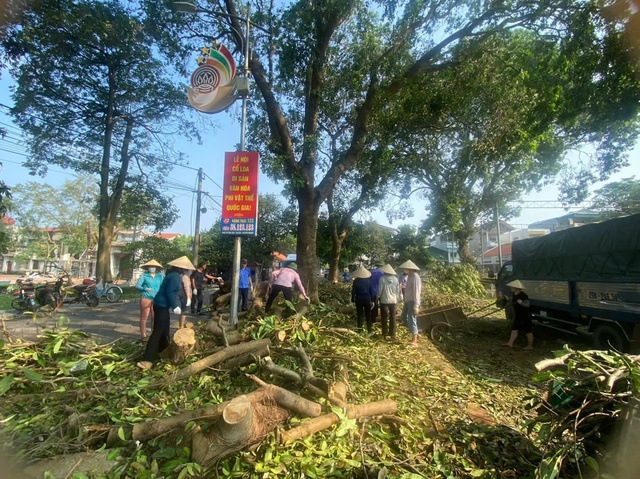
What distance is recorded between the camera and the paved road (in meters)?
6.86

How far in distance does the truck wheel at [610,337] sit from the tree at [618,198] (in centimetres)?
3125

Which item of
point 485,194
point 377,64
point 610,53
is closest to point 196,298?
point 377,64

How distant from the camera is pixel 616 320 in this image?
19.3 feet

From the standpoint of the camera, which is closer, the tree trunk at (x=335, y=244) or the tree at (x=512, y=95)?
the tree at (x=512, y=95)

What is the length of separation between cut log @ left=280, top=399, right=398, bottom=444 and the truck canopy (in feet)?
16.2

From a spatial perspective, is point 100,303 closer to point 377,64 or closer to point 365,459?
point 377,64

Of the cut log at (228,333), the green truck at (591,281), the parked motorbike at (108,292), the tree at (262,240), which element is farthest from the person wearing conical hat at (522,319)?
the tree at (262,240)

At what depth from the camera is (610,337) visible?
6176 mm

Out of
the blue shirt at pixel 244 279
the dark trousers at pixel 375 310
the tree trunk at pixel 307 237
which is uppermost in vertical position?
the tree trunk at pixel 307 237

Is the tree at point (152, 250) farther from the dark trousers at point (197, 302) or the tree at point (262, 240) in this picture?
the dark trousers at point (197, 302)

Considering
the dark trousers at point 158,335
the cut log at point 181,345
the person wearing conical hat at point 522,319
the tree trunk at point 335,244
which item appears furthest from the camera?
the tree trunk at point 335,244

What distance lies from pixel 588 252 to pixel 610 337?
5.14ft

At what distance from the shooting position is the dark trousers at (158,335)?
5059 millimetres

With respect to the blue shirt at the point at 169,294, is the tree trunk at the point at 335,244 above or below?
above
